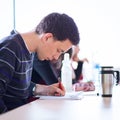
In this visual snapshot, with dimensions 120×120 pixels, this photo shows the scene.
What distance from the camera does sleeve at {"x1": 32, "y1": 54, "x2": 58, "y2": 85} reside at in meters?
1.92

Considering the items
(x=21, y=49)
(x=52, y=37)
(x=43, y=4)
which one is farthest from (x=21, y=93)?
(x=43, y=4)

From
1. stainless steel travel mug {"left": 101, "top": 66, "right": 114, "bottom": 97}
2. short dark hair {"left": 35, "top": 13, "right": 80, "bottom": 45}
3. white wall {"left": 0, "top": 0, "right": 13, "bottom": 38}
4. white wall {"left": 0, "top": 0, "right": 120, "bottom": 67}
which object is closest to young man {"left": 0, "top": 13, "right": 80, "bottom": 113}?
short dark hair {"left": 35, "top": 13, "right": 80, "bottom": 45}

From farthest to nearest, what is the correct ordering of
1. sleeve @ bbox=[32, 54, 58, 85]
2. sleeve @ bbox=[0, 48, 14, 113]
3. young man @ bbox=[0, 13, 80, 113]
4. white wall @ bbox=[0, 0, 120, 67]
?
white wall @ bbox=[0, 0, 120, 67] < sleeve @ bbox=[32, 54, 58, 85] < young man @ bbox=[0, 13, 80, 113] < sleeve @ bbox=[0, 48, 14, 113]

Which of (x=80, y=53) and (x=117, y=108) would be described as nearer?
(x=117, y=108)

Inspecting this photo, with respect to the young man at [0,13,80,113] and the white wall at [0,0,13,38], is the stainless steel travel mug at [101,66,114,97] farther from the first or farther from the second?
the white wall at [0,0,13,38]

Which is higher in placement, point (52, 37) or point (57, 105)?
point (52, 37)

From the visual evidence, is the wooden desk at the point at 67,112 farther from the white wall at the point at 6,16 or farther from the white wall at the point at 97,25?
the white wall at the point at 6,16

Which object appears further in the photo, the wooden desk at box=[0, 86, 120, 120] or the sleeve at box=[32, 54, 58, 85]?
the sleeve at box=[32, 54, 58, 85]

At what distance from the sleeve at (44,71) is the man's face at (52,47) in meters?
0.30

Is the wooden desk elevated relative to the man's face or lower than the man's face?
lower

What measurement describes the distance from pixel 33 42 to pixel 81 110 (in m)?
0.59

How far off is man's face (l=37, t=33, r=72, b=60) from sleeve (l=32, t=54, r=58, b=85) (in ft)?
1.00

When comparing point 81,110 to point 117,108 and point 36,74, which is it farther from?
point 36,74

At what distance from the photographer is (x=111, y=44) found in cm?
283
